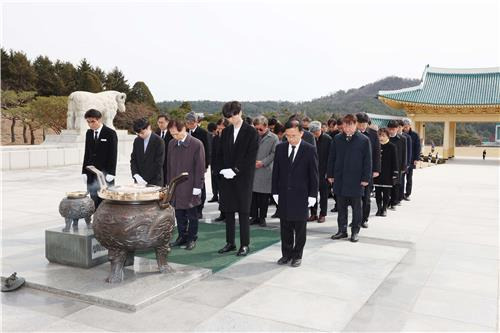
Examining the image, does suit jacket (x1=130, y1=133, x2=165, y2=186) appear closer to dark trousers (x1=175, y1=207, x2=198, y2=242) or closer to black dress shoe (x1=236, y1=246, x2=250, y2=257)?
dark trousers (x1=175, y1=207, x2=198, y2=242)

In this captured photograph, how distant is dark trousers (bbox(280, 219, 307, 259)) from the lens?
441cm

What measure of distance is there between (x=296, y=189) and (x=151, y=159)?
1761 mm

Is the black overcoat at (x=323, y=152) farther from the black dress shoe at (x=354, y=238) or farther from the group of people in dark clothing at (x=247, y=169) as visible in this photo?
the black dress shoe at (x=354, y=238)

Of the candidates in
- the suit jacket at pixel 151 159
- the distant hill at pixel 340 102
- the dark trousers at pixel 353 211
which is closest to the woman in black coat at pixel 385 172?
the dark trousers at pixel 353 211

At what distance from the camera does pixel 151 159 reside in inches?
197

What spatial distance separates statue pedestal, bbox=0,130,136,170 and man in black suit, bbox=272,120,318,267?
27.7 ft

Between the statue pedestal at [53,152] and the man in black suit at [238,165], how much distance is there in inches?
314

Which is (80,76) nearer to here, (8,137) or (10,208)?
(8,137)

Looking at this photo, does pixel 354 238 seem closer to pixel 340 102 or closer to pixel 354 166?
pixel 354 166

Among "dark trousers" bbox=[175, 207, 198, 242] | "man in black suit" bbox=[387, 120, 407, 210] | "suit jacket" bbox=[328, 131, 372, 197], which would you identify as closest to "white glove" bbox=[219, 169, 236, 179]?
→ "dark trousers" bbox=[175, 207, 198, 242]

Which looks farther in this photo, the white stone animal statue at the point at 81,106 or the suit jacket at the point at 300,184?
the white stone animal statue at the point at 81,106

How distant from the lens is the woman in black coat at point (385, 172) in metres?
7.20

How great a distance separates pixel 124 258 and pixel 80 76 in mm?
37761

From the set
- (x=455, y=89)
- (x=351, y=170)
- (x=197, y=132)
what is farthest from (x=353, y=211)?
(x=455, y=89)
